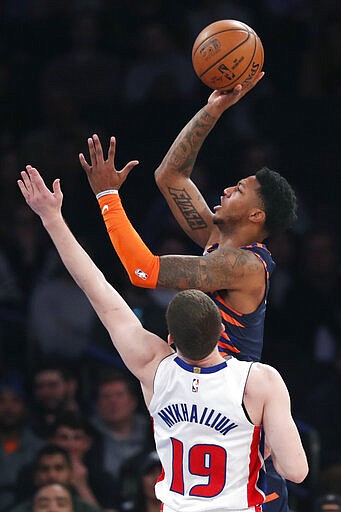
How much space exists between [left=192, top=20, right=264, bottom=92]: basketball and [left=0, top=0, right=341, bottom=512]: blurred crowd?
2.98m

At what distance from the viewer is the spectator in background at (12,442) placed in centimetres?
836

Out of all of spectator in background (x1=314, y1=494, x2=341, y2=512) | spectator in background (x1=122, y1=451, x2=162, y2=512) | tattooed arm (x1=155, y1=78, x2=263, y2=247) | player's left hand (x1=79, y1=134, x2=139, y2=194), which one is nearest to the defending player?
player's left hand (x1=79, y1=134, x2=139, y2=194)

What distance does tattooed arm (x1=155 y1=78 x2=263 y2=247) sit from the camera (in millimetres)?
6035

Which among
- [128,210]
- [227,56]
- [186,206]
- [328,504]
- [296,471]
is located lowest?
[328,504]

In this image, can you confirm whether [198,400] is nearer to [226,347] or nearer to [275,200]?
[226,347]

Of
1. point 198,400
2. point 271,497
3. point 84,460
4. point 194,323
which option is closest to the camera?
point 194,323

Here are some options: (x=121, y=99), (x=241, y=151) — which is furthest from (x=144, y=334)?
(x=121, y=99)

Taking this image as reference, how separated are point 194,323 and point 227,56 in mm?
1905

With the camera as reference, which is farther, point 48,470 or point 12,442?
point 12,442

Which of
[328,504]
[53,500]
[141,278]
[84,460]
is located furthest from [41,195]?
[84,460]

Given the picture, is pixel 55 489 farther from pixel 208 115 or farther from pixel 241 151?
pixel 241 151

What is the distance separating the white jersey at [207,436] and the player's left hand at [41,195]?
80 centimetres

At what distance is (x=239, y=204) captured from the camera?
566 cm

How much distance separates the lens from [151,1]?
12133mm
